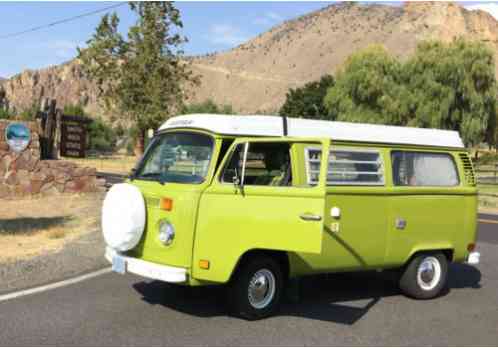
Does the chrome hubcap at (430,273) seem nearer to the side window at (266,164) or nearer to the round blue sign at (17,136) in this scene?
the side window at (266,164)

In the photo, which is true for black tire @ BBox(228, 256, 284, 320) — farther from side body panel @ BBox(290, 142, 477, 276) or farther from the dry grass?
the dry grass

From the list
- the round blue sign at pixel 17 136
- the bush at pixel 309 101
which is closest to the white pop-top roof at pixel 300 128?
the round blue sign at pixel 17 136

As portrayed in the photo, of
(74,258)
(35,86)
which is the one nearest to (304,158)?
(74,258)

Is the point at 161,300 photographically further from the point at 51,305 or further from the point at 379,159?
the point at 379,159

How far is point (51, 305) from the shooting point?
6.79 m

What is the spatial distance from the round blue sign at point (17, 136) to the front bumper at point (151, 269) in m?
11.9

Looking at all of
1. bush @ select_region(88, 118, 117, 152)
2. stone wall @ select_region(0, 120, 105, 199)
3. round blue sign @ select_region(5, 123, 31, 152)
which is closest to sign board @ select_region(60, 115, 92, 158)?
stone wall @ select_region(0, 120, 105, 199)

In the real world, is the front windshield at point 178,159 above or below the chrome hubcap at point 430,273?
above

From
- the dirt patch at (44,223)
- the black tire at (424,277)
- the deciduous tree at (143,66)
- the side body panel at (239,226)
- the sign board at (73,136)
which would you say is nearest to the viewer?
the side body panel at (239,226)

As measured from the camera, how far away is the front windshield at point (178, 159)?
650 centimetres

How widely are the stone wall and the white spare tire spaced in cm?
1182

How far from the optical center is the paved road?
5.81m

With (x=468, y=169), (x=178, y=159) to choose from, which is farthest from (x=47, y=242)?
(x=468, y=169)

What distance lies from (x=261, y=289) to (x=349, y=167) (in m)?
1.79
